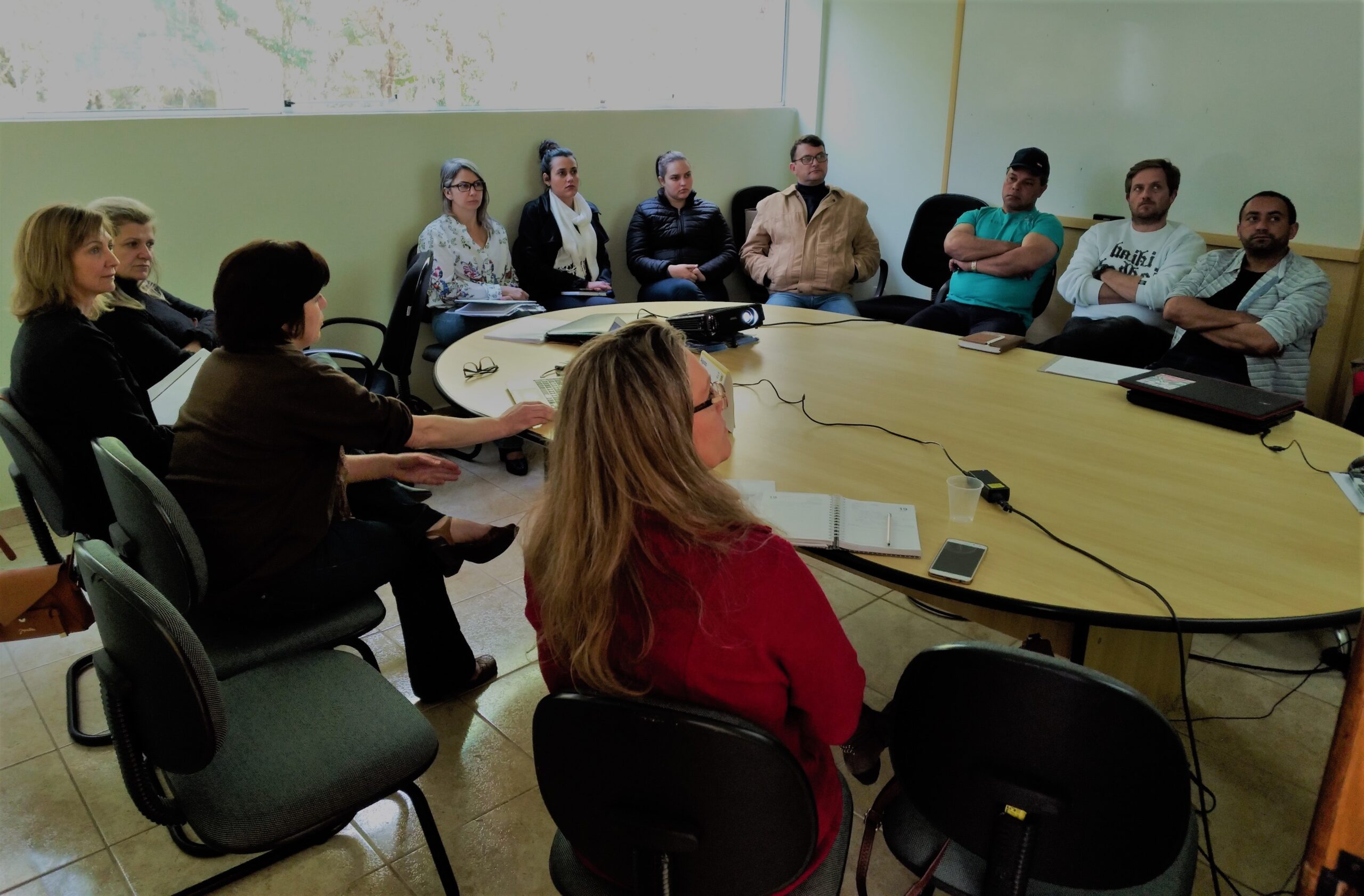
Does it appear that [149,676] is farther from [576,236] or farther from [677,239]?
[677,239]

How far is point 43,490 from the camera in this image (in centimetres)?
204

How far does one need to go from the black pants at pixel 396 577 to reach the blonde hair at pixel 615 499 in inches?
34.1

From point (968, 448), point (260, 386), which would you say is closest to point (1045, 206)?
point (968, 448)

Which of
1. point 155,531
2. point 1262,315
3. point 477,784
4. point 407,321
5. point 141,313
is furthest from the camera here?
point 407,321

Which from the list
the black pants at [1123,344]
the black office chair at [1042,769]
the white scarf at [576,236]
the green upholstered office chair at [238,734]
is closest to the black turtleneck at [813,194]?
the white scarf at [576,236]

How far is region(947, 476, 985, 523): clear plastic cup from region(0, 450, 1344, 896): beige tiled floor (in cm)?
73

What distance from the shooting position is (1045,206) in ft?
15.0

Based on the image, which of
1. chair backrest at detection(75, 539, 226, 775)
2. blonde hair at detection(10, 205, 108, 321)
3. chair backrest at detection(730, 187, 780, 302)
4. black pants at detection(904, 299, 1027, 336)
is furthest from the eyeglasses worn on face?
chair backrest at detection(730, 187, 780, 302)

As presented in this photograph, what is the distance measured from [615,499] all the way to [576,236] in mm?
3524

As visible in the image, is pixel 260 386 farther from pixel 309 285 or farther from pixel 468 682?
pixel 468 682

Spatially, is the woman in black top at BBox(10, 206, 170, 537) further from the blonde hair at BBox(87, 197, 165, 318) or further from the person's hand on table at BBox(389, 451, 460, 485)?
the person's hand on table at BBox(389, 451, 460, 485)

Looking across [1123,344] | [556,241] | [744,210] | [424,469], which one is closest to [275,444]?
[424,469]

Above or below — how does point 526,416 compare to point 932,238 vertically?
below

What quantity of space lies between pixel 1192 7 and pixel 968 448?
315 cm
